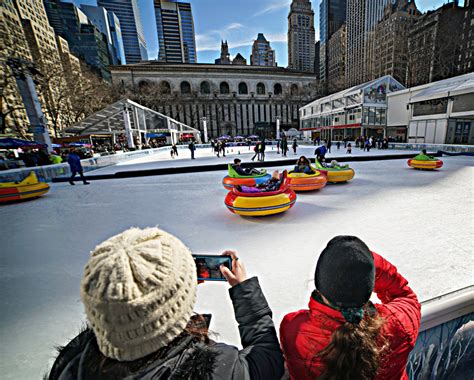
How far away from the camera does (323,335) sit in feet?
2.49

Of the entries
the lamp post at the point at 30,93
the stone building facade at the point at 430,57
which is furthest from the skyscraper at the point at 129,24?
the lamp post at the point at 30,93

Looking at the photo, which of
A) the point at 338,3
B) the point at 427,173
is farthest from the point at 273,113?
the point at 338,3

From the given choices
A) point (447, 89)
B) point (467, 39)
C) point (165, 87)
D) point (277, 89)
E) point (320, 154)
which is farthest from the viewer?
point (277, 89)

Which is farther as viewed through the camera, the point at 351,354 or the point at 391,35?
the point at 391,35

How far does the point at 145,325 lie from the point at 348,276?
2.02ft

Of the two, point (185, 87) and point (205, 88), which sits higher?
point (185, 87)

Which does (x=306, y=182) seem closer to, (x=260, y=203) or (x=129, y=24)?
(x=260, y=203)

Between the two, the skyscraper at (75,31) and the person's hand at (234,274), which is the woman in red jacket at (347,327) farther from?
the skyscraper at (75,31)

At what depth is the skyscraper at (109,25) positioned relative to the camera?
109438mm

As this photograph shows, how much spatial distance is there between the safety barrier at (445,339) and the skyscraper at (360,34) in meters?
71.9

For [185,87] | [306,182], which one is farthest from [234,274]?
[185,87]

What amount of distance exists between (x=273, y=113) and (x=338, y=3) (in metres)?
97.2

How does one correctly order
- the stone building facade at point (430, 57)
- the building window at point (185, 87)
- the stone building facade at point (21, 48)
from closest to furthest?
1. the stone building facade at point (21, 48)
2. the stone building facade at point (430, 57)
3. the building window at point (185, 87)

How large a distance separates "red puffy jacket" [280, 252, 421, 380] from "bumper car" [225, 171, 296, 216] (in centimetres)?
295
